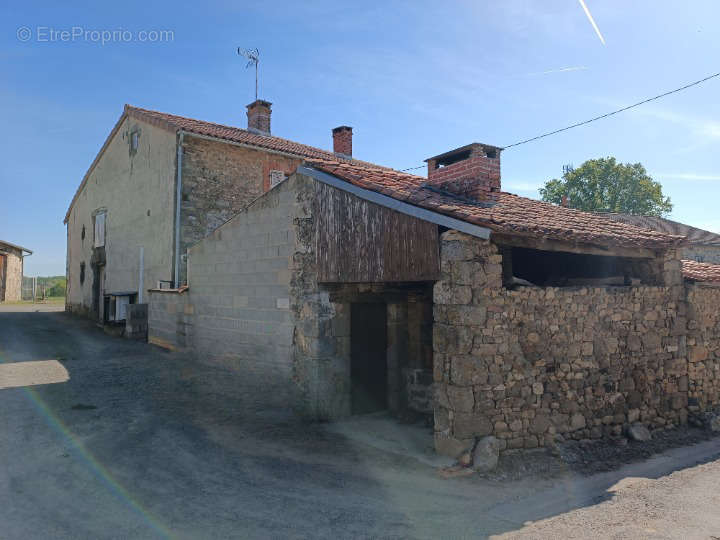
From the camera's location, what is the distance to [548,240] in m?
6.55

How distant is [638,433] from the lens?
23.2 feet

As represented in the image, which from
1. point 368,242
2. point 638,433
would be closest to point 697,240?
point 638,433

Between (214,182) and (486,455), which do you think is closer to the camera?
(486,455)

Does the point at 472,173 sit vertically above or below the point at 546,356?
above

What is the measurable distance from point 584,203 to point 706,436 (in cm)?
3149

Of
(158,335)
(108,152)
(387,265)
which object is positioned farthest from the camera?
(108,152)

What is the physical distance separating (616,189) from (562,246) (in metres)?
32.7

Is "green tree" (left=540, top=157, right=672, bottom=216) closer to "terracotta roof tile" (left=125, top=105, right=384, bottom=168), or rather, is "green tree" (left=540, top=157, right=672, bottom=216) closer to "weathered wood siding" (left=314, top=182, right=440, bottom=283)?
"terracotta roof tile" (left=125, top=105, right=384, bottom=168)

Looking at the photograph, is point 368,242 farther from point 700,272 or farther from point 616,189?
point 616,189

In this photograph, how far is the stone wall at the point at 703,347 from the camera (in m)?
8.12

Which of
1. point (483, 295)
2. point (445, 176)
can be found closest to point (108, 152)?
point (445, 176)

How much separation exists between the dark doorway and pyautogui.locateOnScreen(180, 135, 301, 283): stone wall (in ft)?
24.7

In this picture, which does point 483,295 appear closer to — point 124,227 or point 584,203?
point 124,227

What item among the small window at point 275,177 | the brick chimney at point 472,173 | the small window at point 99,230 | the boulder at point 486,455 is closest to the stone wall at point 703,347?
the brick chimney at point 472,173
